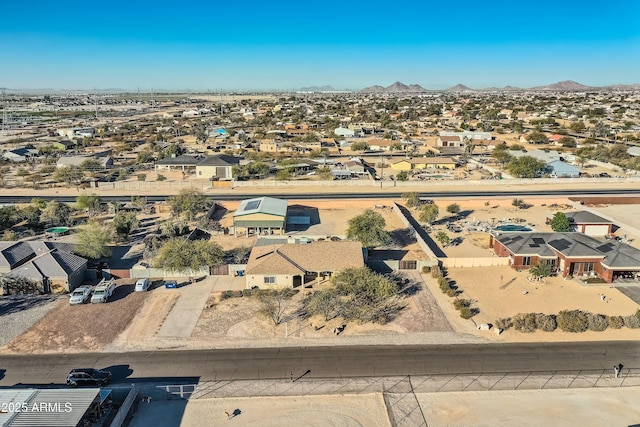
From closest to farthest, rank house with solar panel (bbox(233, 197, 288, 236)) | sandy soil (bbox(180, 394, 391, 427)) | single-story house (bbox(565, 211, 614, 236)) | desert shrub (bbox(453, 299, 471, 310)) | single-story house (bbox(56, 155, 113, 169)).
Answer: sandy soil (bbox(180, 394, 391, 427))
desert shrub (bbox(453, 299, 471, 310))
house with solar panel (bbox(233, 197, 288, 236))
single-story house (bbox(565, 211, 614, 236))
single-story house (bbox(56, 155, 113, 169))

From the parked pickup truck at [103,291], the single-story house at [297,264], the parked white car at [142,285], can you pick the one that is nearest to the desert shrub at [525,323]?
the single-story house at [297,264]

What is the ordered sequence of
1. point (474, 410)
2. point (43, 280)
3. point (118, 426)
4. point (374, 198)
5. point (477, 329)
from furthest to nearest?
point (374, 198) < point (43, 280) < point (477, 329) < point (474, 410) < point (118, 426)

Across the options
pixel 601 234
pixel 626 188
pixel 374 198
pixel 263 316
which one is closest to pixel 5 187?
pixel 374 198

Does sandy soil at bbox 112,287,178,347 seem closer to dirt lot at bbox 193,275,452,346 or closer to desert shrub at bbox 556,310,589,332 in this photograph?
dirt lot at bbox 193,275,452,346

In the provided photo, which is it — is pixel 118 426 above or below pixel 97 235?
below

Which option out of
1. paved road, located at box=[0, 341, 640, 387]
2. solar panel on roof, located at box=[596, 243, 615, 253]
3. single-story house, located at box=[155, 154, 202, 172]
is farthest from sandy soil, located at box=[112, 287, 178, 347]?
single-story house, located at box=[155, 154, 202, 172]

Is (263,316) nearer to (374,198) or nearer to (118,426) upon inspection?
(118,426)

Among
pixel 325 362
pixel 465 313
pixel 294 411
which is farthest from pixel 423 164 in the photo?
pixel 294 411

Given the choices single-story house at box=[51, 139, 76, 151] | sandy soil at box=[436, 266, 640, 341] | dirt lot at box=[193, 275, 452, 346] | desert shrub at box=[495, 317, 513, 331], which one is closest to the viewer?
dirt lot at box=[193, 275, 452, 346]
